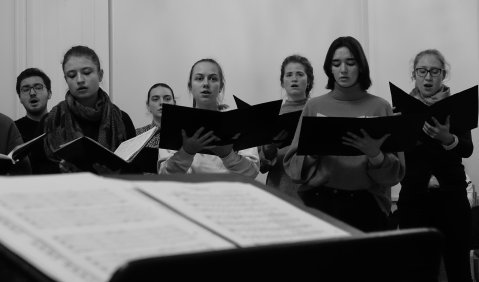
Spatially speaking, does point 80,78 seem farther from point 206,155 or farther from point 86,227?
point 86,227

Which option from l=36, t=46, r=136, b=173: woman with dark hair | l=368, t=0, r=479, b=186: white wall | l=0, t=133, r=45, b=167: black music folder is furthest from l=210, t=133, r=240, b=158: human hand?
l=368, t=0, r=479, b=186: white wall

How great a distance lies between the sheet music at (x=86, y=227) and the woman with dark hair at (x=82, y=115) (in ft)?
7.52

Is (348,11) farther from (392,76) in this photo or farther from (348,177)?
(348,177)

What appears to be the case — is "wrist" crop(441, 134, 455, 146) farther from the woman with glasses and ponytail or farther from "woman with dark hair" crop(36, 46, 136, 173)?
"woman with dark hair" crop(36, 46, 136, 173)

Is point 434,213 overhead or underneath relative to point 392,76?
underneath

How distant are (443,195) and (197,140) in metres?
1.23

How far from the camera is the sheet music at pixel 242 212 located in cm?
90

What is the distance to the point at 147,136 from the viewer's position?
2.68 meters

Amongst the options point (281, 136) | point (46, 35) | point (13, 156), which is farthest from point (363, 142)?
point (46, 35)

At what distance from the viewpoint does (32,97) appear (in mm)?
4309

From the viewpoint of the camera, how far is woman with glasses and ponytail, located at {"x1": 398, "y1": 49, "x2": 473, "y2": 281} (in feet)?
11.1

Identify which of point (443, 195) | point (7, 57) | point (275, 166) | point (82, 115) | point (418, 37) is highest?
point (418, 37)

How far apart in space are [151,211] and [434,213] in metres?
2.73

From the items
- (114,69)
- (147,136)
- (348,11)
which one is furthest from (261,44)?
(147,136)
